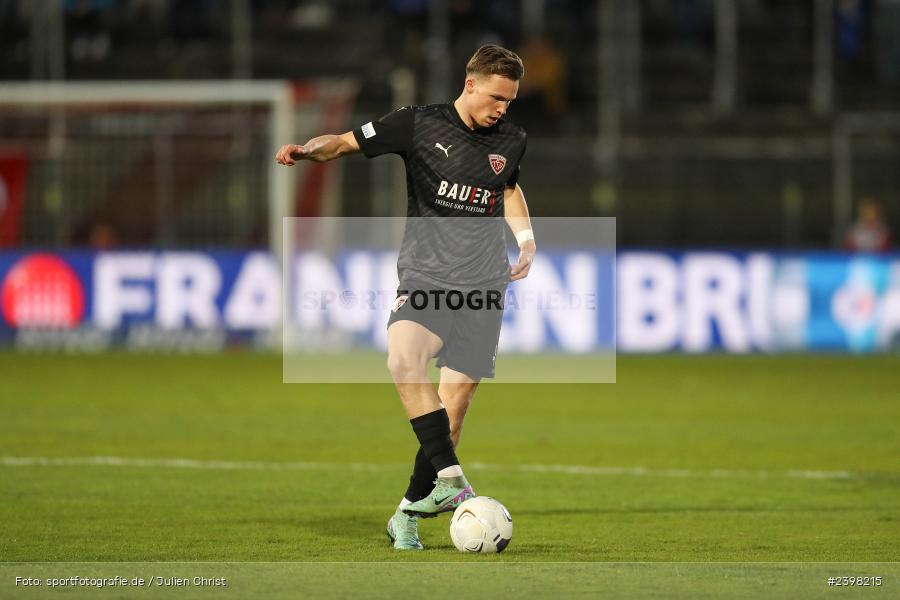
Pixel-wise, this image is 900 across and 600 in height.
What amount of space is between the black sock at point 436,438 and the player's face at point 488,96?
1330 mm

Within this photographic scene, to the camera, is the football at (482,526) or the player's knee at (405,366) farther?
the player's knee at (405,366)

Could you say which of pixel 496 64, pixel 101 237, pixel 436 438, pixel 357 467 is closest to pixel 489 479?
pixel 357 467

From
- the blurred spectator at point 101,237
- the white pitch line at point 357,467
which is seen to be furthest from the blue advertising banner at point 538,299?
the white pitch line at point 357,467

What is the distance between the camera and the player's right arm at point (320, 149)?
6836 millimetres

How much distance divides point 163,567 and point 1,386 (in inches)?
392

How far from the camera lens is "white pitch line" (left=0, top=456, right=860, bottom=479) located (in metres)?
9.84

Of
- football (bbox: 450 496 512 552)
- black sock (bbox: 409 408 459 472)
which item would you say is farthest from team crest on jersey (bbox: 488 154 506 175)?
football (bbox: 450 496 512 552)

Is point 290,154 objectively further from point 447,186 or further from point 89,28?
point 89,28

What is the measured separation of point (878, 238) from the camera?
20.8 m

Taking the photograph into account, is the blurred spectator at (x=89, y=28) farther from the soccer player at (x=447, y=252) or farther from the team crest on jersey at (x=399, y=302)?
the team crest on jersey at (x=399, y=302)

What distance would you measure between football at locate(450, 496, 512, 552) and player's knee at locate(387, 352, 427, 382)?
598mm

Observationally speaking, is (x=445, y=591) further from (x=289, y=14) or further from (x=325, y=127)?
(x=289, y=14)

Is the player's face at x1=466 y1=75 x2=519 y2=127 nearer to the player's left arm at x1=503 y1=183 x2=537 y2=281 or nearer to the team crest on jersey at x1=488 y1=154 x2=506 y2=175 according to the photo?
the team crest on jersey at x1=488 y1=154 x2=506 y2=175

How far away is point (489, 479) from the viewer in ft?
31.4
